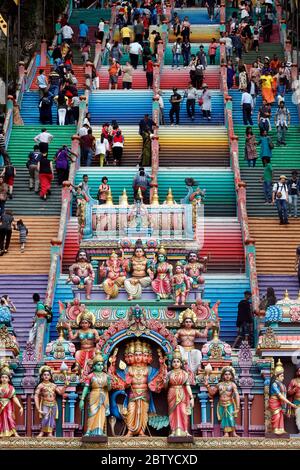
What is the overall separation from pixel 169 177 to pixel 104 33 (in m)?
16.3

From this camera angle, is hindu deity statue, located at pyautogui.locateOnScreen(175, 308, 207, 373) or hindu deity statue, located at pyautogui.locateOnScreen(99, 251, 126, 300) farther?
hindu deity statue, located at pyautogui.locateOnScreen(99, 251, 126, 300)

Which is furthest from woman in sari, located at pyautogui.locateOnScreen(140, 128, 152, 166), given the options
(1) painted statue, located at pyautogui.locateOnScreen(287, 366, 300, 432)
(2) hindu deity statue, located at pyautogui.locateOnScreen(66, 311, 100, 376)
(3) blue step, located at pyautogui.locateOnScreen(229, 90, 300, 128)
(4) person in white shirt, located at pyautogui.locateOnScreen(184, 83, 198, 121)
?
(1) painted statue, located at pyautogui.locateOnScreen(287, 366, 300, 432)

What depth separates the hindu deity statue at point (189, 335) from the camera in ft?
157

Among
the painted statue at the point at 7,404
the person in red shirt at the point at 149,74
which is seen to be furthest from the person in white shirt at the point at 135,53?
the painted statue at the point at 7,404

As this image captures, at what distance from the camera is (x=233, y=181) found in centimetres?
6366

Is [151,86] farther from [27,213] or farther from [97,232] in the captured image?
[97,232]

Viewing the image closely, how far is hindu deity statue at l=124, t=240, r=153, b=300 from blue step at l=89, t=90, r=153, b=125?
1882cm

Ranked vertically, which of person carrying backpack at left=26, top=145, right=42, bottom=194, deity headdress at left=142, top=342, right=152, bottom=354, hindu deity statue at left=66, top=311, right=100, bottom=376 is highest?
person carrying backpack at left=26, top=145, right=42, bottom=194

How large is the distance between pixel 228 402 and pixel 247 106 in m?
23.5

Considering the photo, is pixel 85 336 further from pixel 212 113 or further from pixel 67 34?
pixel 67 34

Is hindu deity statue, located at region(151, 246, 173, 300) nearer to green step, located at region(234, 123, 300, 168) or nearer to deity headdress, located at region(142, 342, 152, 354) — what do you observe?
deity headdress, located at region(142, 342, 152, 354)

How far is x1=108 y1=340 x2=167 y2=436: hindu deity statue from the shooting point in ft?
154
